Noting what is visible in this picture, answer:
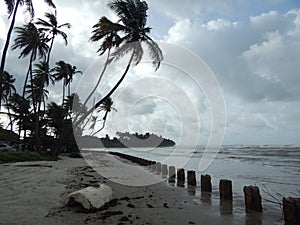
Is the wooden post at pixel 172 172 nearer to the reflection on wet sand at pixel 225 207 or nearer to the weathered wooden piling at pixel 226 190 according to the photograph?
the weathered wooden piling at pixel 226 190

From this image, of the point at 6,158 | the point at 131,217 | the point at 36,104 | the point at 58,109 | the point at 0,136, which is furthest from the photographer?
the point at 0,136

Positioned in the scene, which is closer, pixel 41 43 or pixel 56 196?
pixel 56 196

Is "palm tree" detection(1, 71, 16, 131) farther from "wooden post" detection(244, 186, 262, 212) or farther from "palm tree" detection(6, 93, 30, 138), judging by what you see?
"wooden post" detection(244, 186, 262, 212)

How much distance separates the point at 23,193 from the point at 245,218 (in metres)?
6.21

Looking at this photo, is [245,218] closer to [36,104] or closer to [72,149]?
[36,104]

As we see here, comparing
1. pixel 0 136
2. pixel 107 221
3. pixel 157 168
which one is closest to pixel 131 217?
pixel 107 221

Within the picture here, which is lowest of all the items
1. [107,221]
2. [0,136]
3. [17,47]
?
[107,221]

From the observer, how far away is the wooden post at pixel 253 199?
830cm

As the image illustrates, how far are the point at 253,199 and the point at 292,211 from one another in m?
1.92

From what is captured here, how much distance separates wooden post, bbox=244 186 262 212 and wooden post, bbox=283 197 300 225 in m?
1.65

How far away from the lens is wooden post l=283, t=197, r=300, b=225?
21.0 feet

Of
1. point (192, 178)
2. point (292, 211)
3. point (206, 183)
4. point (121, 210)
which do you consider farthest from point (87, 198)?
point (192, 178)

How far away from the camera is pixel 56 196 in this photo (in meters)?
8.72

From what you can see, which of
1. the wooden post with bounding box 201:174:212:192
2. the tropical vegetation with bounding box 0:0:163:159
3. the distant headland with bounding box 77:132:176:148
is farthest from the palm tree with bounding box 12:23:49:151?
the distant headland with bounding box 77:132:176:148
